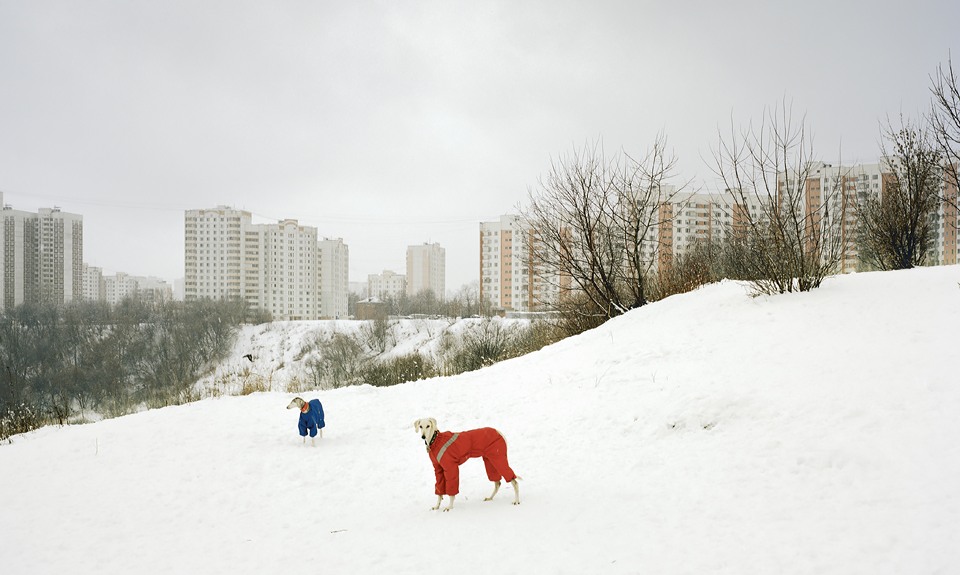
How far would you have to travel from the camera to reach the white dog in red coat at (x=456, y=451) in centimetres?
387

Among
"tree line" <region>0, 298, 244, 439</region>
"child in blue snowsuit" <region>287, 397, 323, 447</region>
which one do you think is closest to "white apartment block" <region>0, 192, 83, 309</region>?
"tree line" <region>0, 298, 244, 439</region>

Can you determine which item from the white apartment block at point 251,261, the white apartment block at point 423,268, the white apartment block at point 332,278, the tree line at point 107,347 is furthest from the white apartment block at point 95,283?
the white apartment block at point 423,268

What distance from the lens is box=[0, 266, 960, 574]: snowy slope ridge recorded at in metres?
3.08

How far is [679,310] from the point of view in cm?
916

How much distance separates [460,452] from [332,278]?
73956 mm

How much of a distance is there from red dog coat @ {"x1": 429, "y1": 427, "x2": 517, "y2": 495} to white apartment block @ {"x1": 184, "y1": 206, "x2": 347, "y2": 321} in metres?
68.5

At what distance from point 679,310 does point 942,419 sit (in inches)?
217

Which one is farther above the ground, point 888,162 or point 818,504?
point 888,162

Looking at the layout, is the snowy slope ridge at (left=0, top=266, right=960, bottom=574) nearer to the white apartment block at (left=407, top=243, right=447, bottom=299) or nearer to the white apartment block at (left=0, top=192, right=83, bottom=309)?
the white apartment block at (left=0, top=192, right=83, bottom=309)

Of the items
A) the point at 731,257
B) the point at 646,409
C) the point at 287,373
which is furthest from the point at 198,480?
the point at 287,373

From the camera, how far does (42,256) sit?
169 feet

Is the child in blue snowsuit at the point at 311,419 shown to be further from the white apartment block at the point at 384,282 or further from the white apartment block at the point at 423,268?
the white apartment block at the point at 384,282

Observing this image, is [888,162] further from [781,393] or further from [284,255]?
[284,255]

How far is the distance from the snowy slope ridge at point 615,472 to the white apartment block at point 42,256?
54.8m
